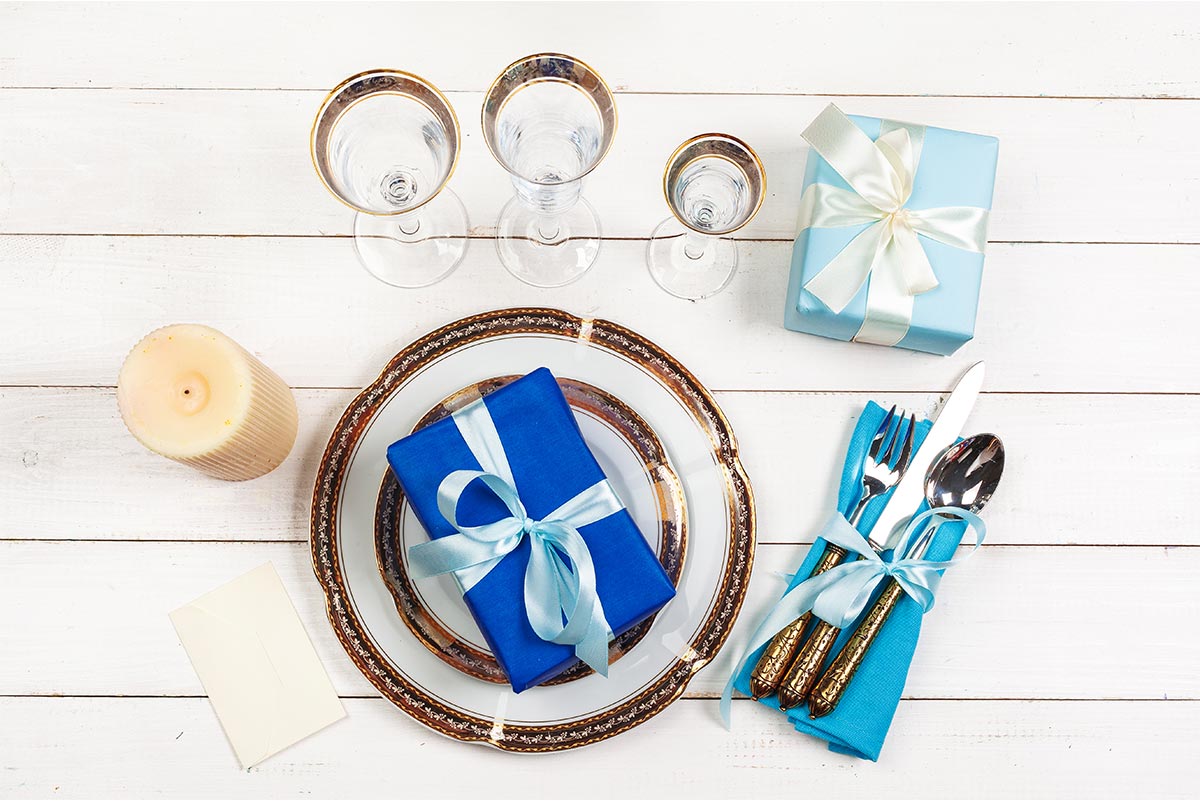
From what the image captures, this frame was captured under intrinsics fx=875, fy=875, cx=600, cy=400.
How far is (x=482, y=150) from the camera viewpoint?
950 millimetres

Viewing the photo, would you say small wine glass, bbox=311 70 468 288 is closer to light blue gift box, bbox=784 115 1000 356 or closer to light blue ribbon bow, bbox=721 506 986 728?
light blue gift box, bbox=784 115 1000 356

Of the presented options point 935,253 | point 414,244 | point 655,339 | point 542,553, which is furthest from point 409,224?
point 935,253

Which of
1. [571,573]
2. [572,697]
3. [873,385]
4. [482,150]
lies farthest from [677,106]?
[572,697]

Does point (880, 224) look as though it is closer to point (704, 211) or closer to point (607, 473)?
point (704, 211)

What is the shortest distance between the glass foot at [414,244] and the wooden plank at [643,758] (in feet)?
1.45

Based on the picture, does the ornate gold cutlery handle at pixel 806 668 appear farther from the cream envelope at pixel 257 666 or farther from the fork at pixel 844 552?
the cream envelope at pixel 257 666

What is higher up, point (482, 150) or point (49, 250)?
point (482, 150)

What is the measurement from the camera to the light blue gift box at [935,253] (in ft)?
2.85

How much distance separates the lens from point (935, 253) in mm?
874

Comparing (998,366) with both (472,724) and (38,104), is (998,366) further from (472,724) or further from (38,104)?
(38,104)

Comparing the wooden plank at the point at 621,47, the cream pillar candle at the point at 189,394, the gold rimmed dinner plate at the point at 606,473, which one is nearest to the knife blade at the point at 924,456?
the gold rimmed dinner plate at the point at 606,473

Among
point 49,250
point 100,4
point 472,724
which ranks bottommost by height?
point 472,724

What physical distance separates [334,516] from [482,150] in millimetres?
418

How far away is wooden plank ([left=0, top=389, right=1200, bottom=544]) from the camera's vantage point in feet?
2.96
